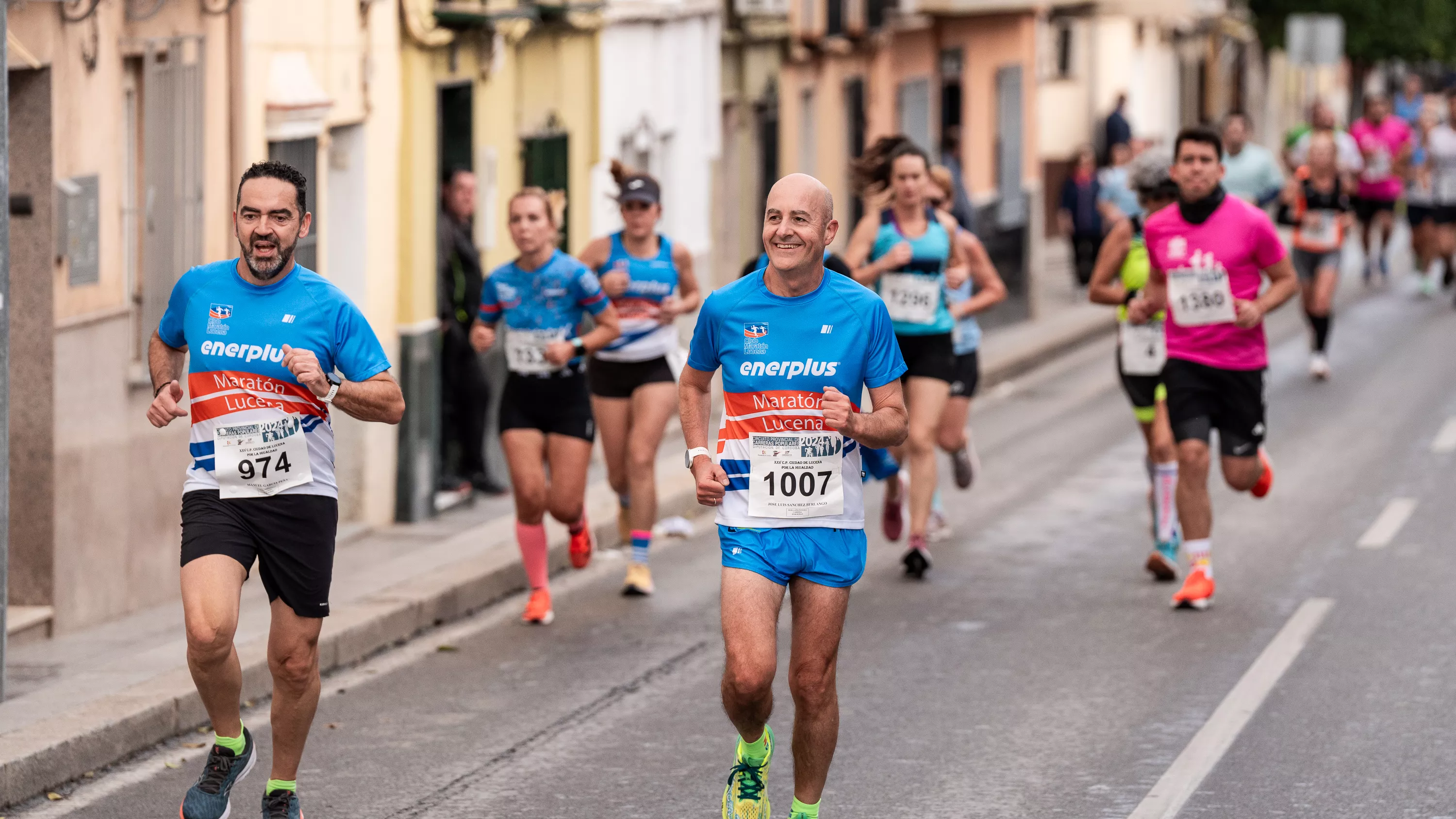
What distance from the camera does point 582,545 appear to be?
11.3 metres

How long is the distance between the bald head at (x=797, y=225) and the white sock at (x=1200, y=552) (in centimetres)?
452

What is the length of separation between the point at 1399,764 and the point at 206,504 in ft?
12.5

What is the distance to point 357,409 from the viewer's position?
6.78 m

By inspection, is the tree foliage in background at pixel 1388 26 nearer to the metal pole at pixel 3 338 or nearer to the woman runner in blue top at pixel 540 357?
the woman runner in blue top at pixel 540 357

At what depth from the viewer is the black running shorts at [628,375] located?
38.1 feet

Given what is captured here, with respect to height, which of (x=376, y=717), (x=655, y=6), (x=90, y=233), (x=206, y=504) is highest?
(x=655, y=6)

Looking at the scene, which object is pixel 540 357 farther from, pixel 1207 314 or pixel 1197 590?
pixel 1197 590

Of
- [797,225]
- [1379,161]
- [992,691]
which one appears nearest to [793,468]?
[797,225]

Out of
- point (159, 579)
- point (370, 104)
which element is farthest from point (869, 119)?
point (159, 579)

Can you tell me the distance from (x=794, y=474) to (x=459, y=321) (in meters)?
7.94

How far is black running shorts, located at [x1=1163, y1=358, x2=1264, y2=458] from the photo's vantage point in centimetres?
1052

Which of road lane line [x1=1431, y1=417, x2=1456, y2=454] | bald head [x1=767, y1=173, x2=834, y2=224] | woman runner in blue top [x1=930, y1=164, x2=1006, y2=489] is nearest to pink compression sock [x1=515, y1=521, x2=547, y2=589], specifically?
woman runner in blue top [x1=930, y1=164, x2=1006, y2=489]

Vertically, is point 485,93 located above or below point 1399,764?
above

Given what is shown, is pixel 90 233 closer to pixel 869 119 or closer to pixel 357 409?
pixel 357 409
